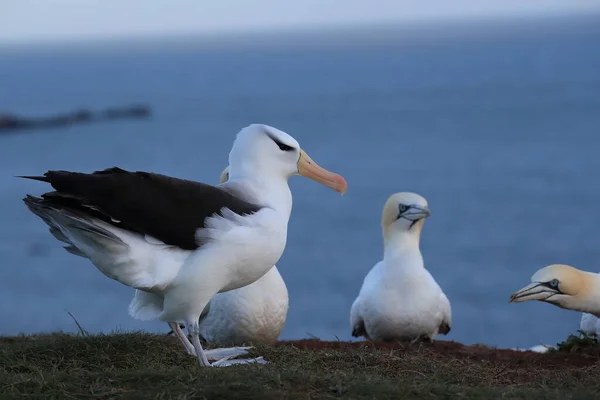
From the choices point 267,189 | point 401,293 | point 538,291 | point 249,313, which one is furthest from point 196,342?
point 538,291

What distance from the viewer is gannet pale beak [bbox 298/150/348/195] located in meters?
7.49

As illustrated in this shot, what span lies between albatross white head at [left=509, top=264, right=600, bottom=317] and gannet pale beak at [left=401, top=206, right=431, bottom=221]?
149cm

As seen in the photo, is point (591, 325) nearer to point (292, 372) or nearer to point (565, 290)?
point (565, 290)

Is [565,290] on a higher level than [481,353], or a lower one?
higher

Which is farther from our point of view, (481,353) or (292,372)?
(481,353)

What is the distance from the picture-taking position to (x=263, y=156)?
23.8 feet

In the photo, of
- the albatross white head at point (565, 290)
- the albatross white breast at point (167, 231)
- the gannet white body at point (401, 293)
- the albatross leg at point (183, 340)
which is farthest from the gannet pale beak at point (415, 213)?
the albatross leg at point (183, 340)

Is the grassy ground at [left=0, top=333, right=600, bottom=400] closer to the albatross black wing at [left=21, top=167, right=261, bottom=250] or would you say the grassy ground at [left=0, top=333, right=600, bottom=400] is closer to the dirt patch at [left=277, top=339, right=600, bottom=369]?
the dirt patch at [left=277, top=339, right=600, bottom=369]

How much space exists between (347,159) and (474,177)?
34.1 feet

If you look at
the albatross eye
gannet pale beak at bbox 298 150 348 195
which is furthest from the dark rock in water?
the albatross eye

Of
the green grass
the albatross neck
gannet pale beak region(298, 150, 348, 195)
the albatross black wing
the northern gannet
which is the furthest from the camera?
the green grass

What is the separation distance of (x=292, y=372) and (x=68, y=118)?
88.7 metres

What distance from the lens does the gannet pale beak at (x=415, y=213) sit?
9.88 meters

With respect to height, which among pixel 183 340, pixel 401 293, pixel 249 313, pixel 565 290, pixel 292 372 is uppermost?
pixel 565 290
